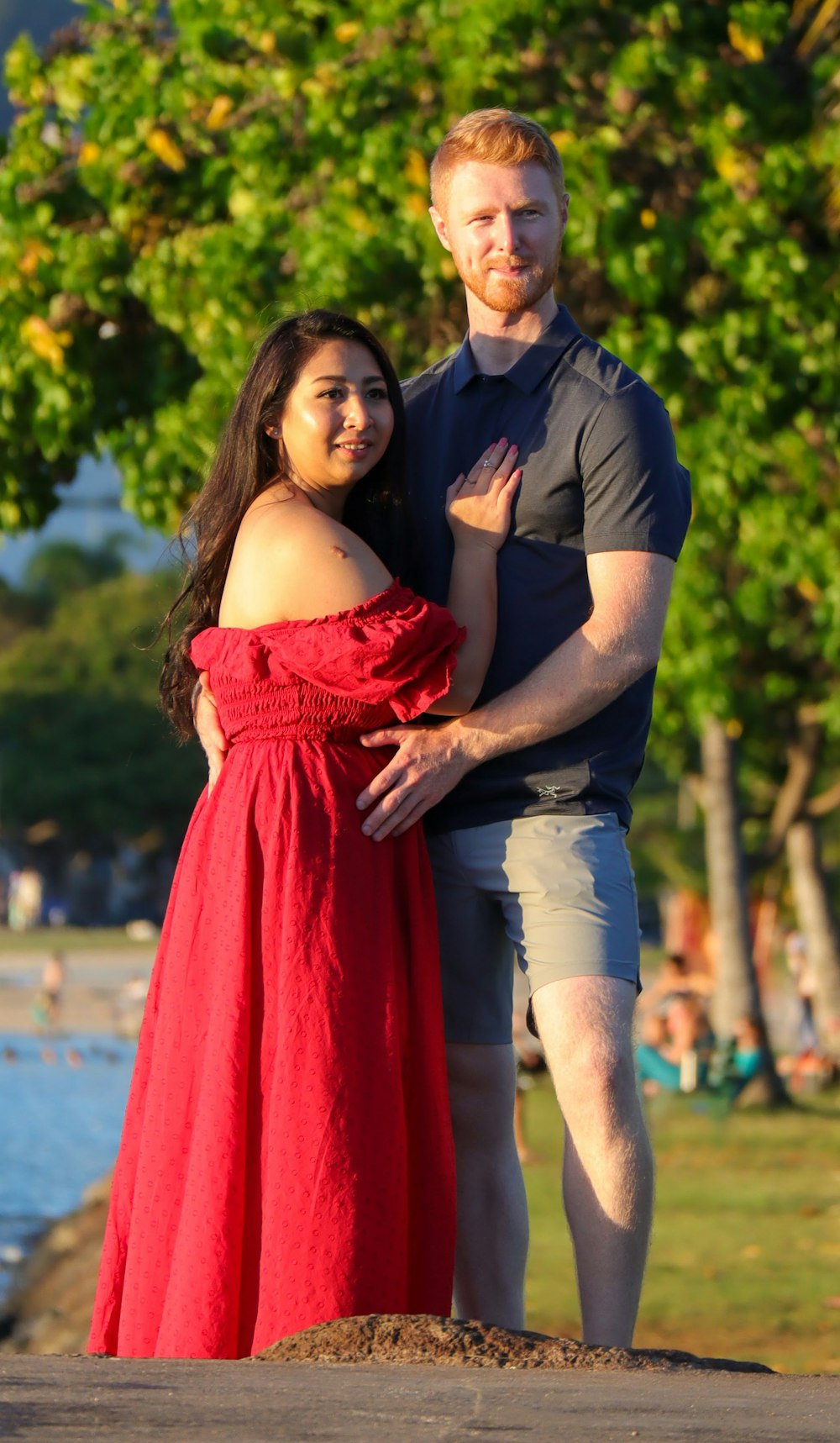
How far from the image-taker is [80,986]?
34.7 meters

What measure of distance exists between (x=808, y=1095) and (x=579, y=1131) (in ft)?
47.3

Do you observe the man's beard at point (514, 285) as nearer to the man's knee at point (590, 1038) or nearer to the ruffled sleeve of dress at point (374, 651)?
the ruffled sleeve of dress at point (374, 651)

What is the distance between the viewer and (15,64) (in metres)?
8.33

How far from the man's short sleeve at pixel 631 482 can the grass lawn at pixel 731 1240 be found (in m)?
3.50

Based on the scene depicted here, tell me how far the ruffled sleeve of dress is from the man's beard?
1.93ft

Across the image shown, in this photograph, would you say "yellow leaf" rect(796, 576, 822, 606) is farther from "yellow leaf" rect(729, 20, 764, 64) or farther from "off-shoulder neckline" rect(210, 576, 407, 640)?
"off-shoulder neckline" rect(210, 576, 407, 640)

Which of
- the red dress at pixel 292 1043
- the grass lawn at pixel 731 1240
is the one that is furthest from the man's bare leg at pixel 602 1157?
the grass lawn at pixel 731 1240

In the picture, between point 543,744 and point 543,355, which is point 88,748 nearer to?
point 543,355

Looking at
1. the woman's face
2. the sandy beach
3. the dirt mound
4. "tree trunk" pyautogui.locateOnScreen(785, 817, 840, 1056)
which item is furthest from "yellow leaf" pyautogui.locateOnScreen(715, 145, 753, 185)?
the sandy beach

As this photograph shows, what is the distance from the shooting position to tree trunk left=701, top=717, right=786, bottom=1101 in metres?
16.3

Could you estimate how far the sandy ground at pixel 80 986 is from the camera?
29.3 meters

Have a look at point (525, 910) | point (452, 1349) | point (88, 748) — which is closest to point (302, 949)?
point (525, 910)

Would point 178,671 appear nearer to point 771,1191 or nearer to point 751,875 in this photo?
point 771,1191

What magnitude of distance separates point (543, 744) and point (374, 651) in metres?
0.38
